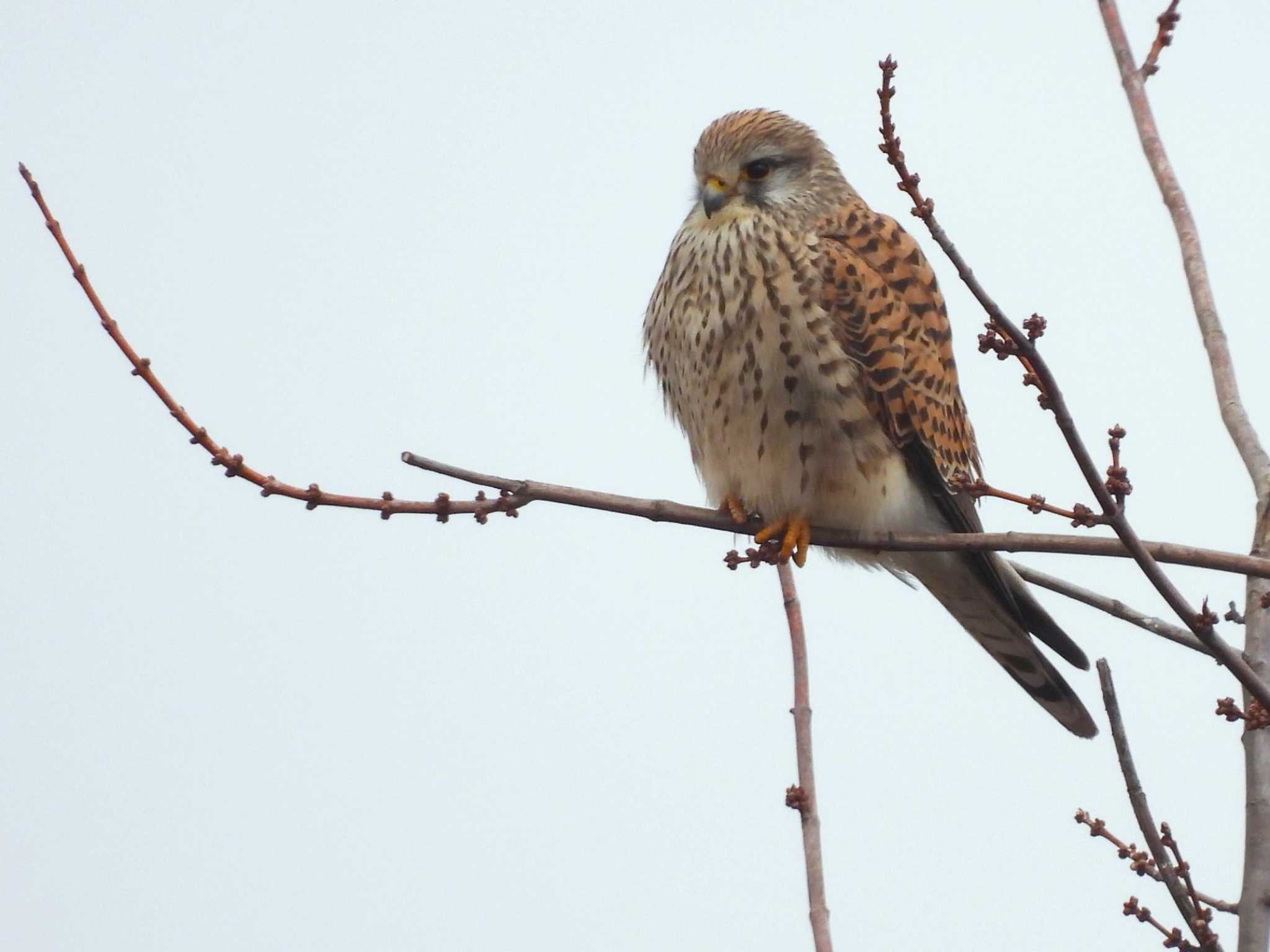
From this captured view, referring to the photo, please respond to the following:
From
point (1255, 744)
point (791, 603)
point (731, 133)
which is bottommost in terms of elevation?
point (1255, 744)

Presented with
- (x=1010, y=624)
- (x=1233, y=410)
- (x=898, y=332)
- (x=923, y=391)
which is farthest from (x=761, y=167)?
(x=1233, y=410)

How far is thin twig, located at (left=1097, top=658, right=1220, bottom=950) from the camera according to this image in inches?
89.8

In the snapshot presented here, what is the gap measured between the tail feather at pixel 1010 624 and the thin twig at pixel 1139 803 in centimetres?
116

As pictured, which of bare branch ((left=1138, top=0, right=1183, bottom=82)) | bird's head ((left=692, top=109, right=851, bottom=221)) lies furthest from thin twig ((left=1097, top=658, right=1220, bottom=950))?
bird's head ((left=692, top=109, right=851, bottom=221))

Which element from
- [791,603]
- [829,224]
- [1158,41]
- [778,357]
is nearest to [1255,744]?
[791,603]

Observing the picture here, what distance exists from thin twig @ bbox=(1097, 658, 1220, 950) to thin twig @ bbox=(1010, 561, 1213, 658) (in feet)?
0.47

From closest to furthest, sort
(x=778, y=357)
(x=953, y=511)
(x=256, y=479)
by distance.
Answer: (x=256, y=479)
(x=778, y=357)
(x=953, y=511)

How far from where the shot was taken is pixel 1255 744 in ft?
7.80

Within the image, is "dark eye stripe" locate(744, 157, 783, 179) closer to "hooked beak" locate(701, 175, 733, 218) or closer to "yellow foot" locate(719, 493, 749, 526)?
"hooked beak" locate(701, 175, 733, 218)

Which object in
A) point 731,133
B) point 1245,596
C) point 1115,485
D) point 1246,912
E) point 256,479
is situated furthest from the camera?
point 731,133

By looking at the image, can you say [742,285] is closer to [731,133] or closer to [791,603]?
[731,133]

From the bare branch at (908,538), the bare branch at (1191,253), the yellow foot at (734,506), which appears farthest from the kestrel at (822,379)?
the bare branch at (1191,253)

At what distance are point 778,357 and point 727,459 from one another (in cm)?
28

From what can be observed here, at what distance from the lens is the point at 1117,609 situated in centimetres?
268
